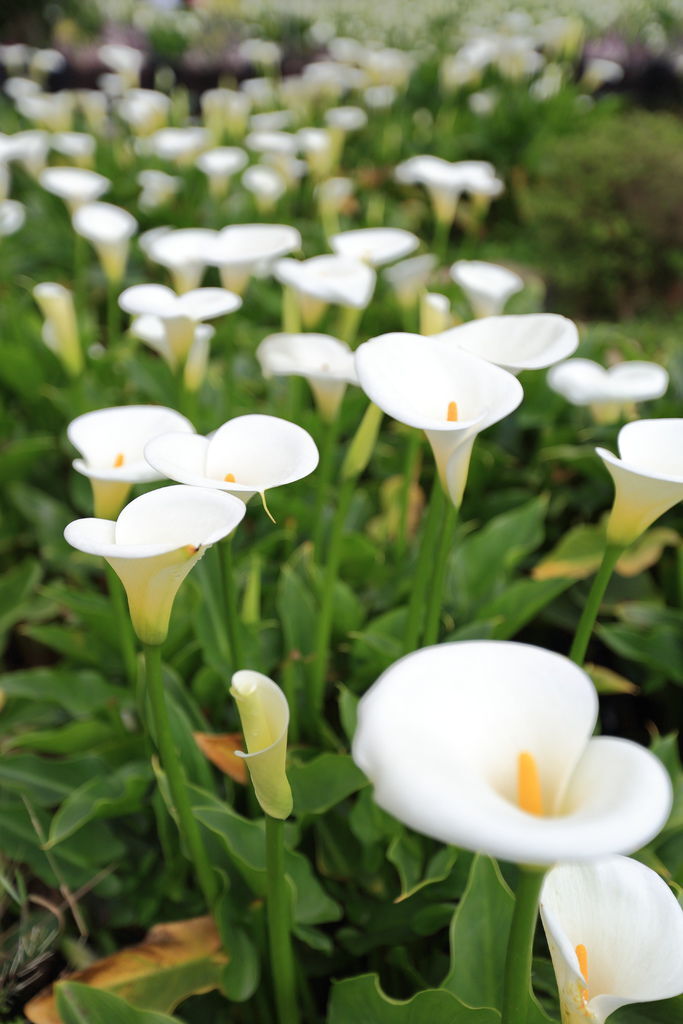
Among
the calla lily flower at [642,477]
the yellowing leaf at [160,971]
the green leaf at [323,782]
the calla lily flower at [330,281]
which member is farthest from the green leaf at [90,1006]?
the calla lily flower at [330,281]

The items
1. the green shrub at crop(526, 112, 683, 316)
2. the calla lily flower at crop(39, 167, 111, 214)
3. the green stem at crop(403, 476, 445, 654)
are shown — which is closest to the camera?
the green stem at crop(403, 476, 445, 654)

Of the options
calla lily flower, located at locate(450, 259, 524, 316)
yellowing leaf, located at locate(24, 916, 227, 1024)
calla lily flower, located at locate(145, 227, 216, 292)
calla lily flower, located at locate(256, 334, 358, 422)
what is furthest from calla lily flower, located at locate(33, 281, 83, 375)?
yellowing leaf, located at locate(24, 916, 227, 1024)

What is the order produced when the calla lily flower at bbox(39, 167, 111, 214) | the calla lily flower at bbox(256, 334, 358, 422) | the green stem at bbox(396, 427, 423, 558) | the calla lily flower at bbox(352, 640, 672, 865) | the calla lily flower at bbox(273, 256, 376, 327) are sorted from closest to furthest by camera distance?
1. the calla lily flower at bbox(352, 640, 672, 865)
2. the calla lily flower at bbox(256, 334, 358, 422)
3. the calla lily flower at bbox(273, 256, 376, 327)
4. the green stem at bbox(396, 427, 423, 558)
5. the calla lily flower at bbox(39, 167, 111, 214)

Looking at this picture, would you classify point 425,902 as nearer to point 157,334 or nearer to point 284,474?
point 284,474

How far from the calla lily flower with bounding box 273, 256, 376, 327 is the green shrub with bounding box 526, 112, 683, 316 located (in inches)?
97.8

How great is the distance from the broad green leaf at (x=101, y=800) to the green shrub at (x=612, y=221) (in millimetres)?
2952

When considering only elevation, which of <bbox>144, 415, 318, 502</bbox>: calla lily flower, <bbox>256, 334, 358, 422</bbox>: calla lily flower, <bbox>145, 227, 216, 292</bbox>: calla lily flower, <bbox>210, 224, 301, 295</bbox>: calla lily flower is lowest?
<bbox>145, 227, 216, 292</bbox>: calla lily flower

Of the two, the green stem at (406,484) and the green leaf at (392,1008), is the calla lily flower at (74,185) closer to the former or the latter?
the green stem at (406,484)

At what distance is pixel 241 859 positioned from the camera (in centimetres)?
81

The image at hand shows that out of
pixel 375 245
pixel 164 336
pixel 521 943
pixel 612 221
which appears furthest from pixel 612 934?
pixel 612 221

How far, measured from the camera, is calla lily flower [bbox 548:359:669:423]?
49.7 inches

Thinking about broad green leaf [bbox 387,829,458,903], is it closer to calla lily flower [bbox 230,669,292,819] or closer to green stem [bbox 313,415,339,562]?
calla lily flower [bbox 230,669,292,819]

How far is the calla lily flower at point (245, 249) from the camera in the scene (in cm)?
116

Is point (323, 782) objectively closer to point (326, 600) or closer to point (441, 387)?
point (326, 600)
